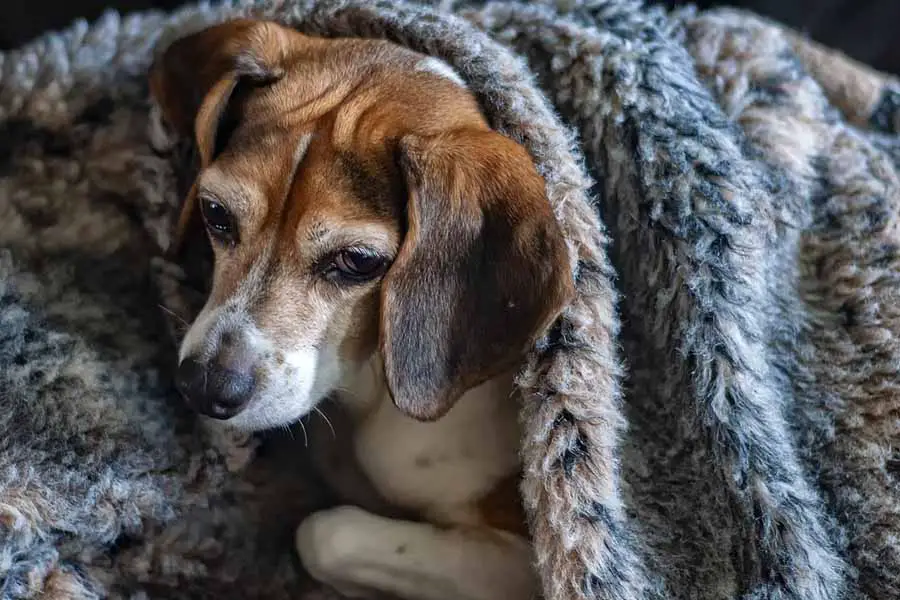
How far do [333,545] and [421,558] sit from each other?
12 centimetres

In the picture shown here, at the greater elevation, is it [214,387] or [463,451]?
[214,387]

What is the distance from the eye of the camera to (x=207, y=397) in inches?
42.1

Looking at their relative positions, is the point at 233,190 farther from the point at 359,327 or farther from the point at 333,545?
the point at 333,545

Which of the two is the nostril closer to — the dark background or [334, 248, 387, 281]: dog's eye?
[334, 248, 387, 281]: dog's eye

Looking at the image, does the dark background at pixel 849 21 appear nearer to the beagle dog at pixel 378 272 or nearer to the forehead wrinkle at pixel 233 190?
the beagle dog at pixel 378 272

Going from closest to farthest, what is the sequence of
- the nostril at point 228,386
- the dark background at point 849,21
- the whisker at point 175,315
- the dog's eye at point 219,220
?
the nostril at point 228,386 → the dog's eye at point 219,220 → the whisker at point 175,315 → the dark background at point 849,21

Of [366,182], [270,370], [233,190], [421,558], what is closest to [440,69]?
[366,182]

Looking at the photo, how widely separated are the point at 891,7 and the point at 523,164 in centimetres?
125

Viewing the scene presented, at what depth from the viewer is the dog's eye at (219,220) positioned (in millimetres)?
1172

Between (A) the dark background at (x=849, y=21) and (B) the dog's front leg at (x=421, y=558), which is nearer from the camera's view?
(B) the dog's front leg at (x=421, y=558)

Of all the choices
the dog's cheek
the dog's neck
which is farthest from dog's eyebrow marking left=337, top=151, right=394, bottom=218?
the dog's neck

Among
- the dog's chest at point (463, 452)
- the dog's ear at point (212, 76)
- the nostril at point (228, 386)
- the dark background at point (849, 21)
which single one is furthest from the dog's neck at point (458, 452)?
the dark background at point (849, 21)

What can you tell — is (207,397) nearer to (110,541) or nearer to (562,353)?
(110,541)

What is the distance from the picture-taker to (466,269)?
112 centimetres
